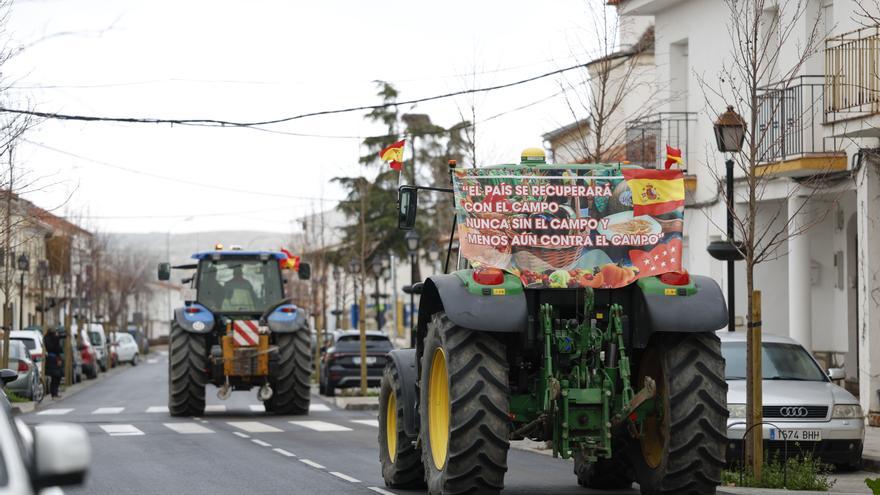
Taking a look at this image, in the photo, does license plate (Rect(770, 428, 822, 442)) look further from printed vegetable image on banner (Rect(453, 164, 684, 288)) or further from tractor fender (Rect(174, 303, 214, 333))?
tractor fender (Rect(174, 303, 214, 333))

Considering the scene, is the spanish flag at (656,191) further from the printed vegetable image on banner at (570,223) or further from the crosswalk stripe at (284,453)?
the crosswalk stripe at (284,453)

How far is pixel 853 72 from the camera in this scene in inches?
835

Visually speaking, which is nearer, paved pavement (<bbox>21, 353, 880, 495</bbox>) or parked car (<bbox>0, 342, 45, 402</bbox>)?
paved pavement (<bbox>21, 353, 880, 495</bbox>)

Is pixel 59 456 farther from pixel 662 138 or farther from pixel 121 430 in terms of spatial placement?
pixel 662 138

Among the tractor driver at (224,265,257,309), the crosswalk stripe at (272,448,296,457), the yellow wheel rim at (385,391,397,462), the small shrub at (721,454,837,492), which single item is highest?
the tractor driver at (224,265,257,309)

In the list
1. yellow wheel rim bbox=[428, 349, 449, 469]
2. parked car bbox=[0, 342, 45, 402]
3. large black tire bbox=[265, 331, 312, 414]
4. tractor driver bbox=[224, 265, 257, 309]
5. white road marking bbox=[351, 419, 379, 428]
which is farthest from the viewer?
parked car bbox=[0, 342, 45, 402]

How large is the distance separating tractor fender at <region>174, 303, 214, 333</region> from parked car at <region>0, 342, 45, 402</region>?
735cm

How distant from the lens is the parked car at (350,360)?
1341 inches

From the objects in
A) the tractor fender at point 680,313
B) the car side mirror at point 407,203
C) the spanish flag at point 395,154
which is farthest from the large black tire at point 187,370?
the tractor fender at point 680,313

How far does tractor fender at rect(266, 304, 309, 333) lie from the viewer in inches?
1027

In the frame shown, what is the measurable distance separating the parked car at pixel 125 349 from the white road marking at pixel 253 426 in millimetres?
46202

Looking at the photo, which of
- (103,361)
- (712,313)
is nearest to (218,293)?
(712,313)

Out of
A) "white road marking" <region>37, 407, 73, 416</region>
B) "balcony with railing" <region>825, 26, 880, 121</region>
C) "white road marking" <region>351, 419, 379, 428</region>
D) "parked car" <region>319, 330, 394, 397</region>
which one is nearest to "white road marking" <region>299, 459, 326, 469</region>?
"white road marking" <region>351, 419, 379, 428</region>

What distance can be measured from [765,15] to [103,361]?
41.3 meters
